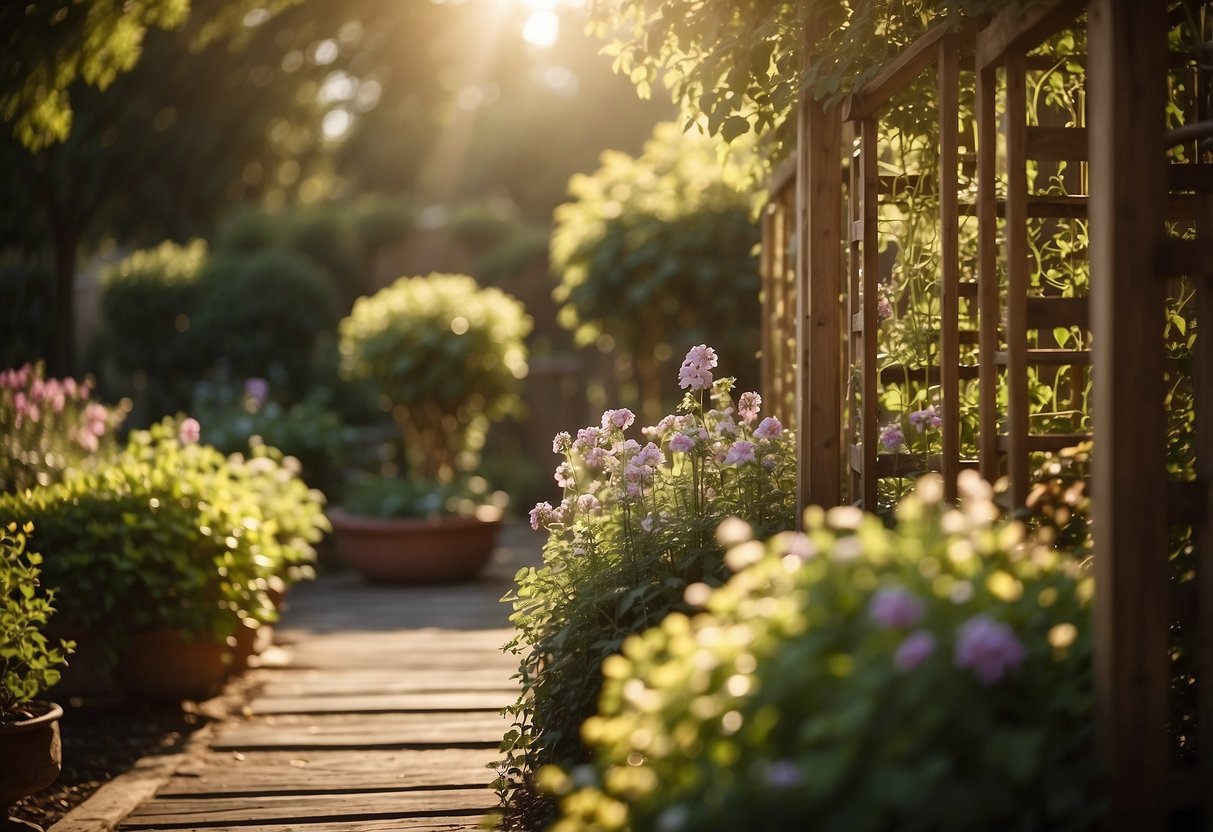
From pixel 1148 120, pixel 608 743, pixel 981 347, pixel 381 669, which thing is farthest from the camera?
pixel 381 669

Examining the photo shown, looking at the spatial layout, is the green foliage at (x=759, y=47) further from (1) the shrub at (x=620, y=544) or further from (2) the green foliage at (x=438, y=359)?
(2) the green foliage at (x=438, y=359)

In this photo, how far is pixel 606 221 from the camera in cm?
723

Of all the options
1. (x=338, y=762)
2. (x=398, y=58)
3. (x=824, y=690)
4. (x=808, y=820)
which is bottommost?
(x=338, y=762)

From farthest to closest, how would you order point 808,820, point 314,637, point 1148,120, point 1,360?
point 1,360 → point 314,637 → point 1148,120 → point 808,820

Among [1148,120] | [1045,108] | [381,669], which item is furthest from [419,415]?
[1148,120]

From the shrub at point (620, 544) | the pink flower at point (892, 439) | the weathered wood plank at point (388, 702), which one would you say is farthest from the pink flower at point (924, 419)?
the weathered wood plank at point (388, 702)

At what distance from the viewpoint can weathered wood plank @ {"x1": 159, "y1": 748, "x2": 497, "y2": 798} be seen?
332cm

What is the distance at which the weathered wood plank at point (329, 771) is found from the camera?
10.9 ft

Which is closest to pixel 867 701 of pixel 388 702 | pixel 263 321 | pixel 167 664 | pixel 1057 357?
pixel 1057 357

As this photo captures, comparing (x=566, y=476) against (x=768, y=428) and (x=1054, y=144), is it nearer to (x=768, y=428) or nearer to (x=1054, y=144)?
(x=768, y=428)

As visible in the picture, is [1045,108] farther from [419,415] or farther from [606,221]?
[419,415]

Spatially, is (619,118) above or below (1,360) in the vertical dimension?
above

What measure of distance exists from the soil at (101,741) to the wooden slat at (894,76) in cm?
282

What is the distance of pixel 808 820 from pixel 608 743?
0.34m
